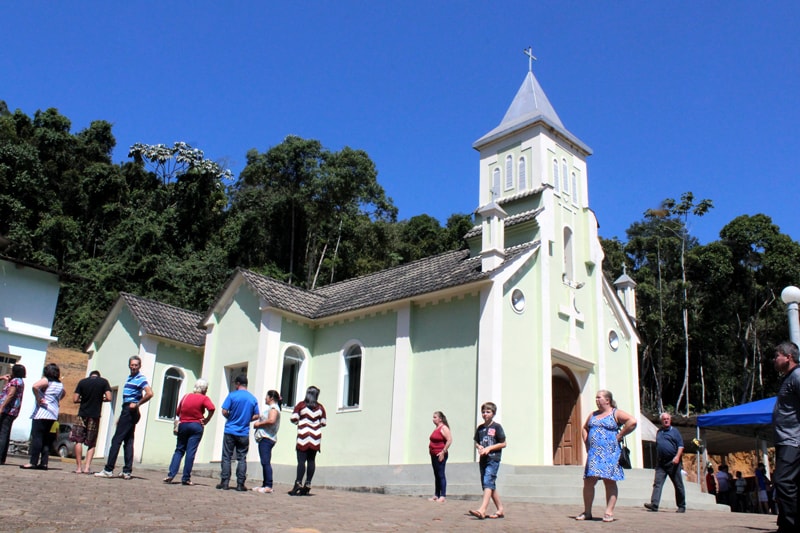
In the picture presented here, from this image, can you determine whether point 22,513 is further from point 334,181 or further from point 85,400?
point 334,181

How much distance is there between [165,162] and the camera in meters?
48.5

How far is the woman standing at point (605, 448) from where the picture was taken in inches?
347

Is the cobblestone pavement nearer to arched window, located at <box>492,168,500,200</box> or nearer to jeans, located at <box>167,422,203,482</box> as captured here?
jeans, located at <box>167,422,203,482</box>

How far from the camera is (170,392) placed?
23.9 meters

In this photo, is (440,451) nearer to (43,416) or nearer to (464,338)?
(464,338)

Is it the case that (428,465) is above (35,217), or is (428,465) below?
below

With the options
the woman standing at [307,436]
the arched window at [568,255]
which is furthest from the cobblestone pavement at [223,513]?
the arched window at [568,255]

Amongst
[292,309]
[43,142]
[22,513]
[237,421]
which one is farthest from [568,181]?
[43,142]

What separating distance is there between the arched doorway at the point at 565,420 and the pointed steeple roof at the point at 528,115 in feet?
24.3

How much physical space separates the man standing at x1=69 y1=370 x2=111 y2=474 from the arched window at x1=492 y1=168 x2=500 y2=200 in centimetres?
1325

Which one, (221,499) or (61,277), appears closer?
(221,499)

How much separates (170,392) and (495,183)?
1339 centimetres

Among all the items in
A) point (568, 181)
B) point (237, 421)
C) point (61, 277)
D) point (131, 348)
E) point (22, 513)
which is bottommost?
point (22, 513)

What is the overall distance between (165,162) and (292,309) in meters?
32.4
